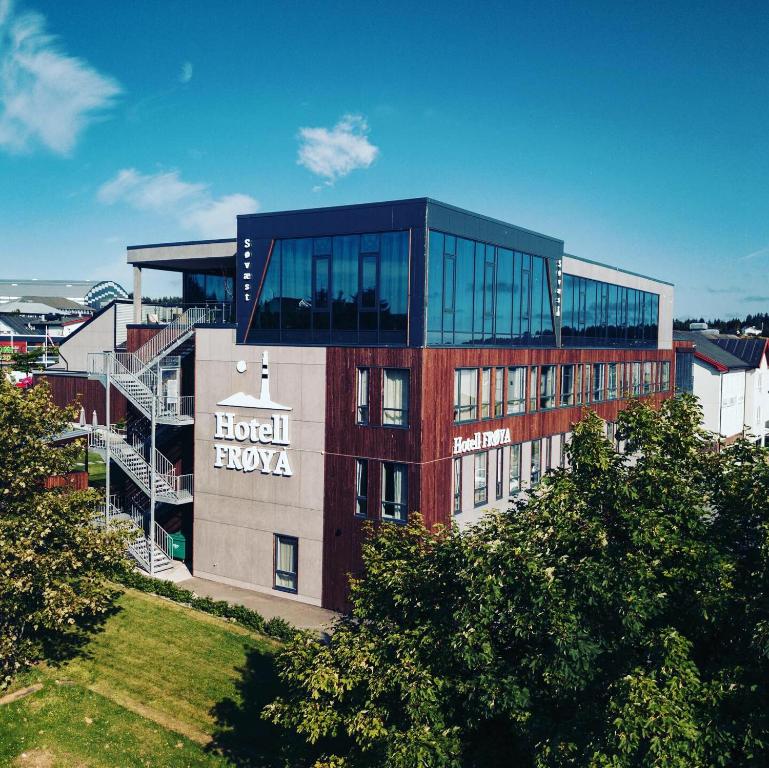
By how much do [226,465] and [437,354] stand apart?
10.9m

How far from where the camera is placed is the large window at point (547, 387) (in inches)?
1425

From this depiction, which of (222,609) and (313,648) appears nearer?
(313,648)

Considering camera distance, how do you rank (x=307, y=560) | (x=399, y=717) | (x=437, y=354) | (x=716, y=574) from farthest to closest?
(x=307, y=560)
(x=437, y=354)
(x=399, y=717)
(x=716, y=574)

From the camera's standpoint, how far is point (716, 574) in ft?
42.2

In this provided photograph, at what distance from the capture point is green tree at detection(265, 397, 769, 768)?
1148cm

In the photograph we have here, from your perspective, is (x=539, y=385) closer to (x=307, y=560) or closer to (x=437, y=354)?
(x=437, y=354)

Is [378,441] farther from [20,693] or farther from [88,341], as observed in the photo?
[88,341]

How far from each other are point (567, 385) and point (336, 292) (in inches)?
589

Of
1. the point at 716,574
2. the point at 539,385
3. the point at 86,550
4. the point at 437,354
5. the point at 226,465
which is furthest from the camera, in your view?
the point at 539,385

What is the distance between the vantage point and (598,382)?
43.0 m

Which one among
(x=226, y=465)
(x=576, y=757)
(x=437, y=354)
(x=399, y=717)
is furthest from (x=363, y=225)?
(x=576, y=757)

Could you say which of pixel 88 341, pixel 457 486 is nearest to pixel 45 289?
pixel 88 341

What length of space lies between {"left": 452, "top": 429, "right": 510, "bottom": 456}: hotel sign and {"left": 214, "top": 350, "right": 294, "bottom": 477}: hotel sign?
6852 millimetres

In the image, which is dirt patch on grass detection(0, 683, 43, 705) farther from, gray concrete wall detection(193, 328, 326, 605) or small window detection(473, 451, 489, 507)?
small window detection(473, 451, 489, 507)
